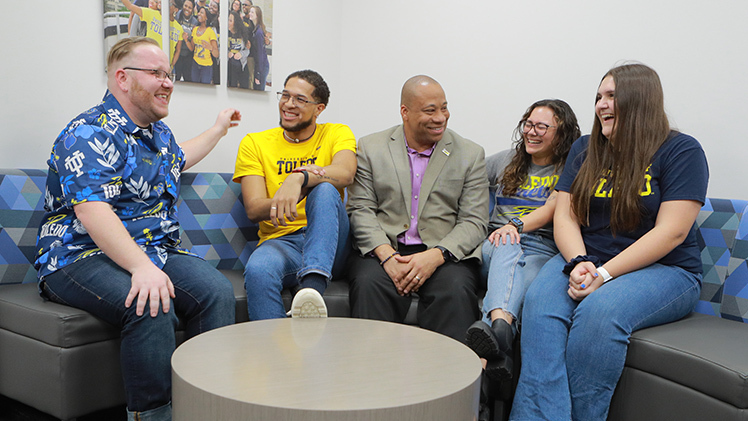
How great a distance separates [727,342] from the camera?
5.73 feet

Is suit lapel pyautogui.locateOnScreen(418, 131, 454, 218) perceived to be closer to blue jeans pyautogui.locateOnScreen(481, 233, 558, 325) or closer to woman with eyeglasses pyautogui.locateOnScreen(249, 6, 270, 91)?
blue jeans pyautogui.locateOnScreen(481, 233, 558, 325)

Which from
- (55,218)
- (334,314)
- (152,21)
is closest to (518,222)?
(334,314)

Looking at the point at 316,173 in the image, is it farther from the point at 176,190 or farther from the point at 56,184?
the point at 56,184

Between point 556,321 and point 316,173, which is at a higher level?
point 316,173

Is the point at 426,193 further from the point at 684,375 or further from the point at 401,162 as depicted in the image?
the point at 684,375

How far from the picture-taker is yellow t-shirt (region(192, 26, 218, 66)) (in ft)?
9.63

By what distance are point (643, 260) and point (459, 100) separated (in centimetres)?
164

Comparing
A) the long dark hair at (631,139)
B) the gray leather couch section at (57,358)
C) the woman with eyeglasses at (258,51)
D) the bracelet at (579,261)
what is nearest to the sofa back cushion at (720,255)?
the long dark hair at (631,139)

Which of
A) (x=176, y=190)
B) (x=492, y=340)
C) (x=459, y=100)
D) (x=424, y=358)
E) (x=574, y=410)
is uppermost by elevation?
(x=459, y=100)

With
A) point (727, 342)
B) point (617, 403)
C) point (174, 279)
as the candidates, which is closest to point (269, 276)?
point (174, 279)

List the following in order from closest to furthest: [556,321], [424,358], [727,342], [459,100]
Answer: [424,358] → [727,342] → [556,321] → [459,100]

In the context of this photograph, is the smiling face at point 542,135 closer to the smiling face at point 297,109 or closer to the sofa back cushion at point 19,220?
the smiling face at point 297,109

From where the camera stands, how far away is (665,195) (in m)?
1.98

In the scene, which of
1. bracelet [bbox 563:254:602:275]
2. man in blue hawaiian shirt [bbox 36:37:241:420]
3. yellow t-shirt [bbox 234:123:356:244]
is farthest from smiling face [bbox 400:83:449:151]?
man in blue hawaiian shirt [bbox 36:37:241:420]
